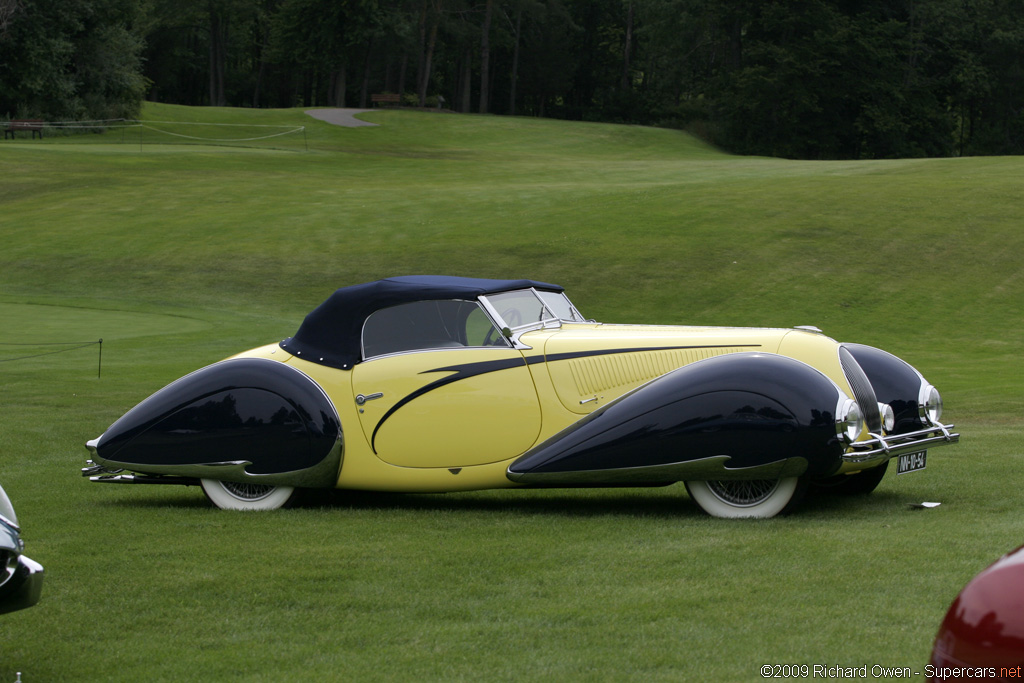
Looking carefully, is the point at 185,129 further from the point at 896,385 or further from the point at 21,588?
the point at 21,588

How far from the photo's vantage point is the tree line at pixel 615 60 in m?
54.6

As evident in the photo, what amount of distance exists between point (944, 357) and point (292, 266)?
16.6m

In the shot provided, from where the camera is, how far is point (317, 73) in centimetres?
8900

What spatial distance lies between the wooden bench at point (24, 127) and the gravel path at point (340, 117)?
16.7 meters

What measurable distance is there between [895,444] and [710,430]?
4.41 ft

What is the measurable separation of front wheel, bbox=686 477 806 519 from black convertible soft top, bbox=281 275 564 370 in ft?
7.25

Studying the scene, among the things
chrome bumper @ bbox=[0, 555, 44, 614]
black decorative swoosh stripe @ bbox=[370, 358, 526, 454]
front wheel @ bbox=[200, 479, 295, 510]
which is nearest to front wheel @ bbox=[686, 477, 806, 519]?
black decorative swoosh stripe @ bbox=[370, 358, 526, 454]

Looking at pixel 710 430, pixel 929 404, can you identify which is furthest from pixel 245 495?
pixel 929 404

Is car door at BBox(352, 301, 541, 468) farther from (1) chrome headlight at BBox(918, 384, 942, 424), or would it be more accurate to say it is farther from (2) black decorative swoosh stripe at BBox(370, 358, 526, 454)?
(1) chrome headlight at BBox(918, 384, 942, 424)

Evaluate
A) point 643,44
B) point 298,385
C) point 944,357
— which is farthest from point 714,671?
→ point 643,44

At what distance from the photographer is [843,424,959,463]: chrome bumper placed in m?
6.64

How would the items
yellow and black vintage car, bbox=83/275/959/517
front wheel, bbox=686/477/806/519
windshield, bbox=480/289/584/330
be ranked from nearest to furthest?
yellow and black vintage car, bbox=83/275/959/517 < front wheel, bbox=686/477/806/519 < windshield, bbox=480/289/584/330

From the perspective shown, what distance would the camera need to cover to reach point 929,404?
7.65m

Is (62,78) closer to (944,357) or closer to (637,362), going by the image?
(944,357)
